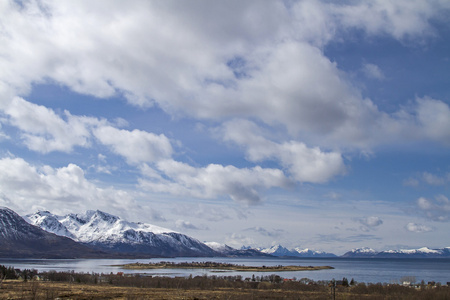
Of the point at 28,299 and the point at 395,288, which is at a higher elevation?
the point at 28,299

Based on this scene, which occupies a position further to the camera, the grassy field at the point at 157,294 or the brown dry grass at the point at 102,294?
the grassy field at the point at 157,294

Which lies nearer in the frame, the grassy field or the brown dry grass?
the brown dry grass

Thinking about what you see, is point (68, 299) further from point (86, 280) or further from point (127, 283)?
point (86, 280)

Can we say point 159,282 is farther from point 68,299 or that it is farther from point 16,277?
point 68,299

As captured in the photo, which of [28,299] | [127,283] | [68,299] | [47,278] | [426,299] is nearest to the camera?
[28,299]

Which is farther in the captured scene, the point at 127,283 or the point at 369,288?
the point at 127,283

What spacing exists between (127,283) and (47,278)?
119 feet

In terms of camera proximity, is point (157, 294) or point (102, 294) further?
point (157, 294)

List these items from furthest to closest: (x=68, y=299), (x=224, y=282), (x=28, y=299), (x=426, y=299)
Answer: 1. (x=224, y=282)
2. (x=426, y=299)
3. (x=68, y=299)
4. (x=28, y=299)

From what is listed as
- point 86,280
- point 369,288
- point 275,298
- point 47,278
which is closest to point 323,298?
point 275,298

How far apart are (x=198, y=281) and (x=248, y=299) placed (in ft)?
181

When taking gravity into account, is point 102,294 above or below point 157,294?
above

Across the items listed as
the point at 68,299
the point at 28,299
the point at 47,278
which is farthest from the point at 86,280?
the point at 28,299

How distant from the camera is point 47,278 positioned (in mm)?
124812
